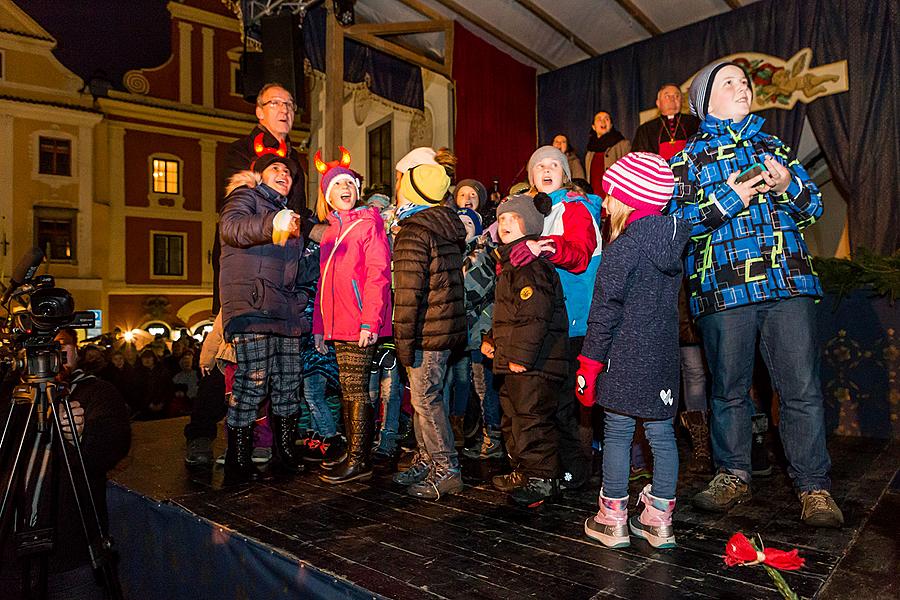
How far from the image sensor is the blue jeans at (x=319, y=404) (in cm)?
412

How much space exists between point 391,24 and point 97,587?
629 centimetres

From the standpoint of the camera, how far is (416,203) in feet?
11.0

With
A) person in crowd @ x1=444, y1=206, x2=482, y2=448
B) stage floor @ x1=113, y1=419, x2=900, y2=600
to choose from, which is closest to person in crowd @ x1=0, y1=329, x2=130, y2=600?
stage floor @ x1=113, y1=419, x2=900, y2=600

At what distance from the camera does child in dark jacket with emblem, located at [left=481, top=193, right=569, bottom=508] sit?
284 centimetres

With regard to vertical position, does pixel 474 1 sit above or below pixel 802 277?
above

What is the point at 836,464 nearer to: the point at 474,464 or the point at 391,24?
the point at 474,464

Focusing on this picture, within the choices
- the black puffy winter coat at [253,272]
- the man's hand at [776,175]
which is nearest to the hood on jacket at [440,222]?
the black puffy winter coat at [253,272]

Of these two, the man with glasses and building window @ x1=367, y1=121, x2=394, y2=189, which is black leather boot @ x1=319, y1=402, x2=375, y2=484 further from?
building window @ x1=367, y1=121, x2=394, y2=189

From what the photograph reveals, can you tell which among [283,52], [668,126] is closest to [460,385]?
[668,126]

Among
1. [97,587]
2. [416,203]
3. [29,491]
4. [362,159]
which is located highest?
[362,159]

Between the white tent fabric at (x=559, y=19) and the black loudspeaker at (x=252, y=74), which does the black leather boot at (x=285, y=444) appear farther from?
the white tent fabric at (x=559, y=19)

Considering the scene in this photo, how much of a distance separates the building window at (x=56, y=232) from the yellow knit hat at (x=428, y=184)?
A: 21081 mm

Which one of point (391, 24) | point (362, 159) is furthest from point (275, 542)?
point (362, 159)

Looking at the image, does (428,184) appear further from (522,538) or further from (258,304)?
(522,538)
